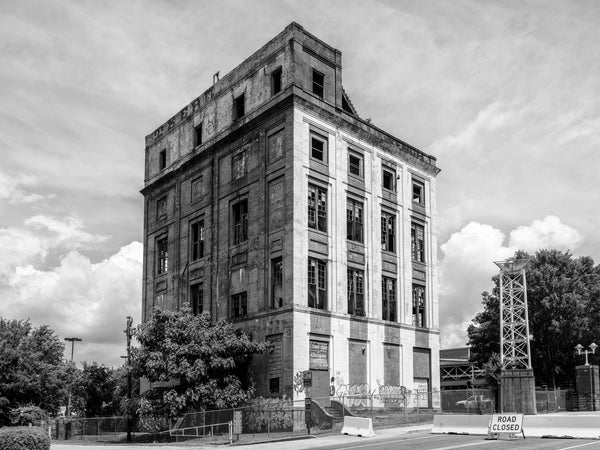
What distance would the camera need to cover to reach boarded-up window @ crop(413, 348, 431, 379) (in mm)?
48969

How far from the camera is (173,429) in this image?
40438 mm

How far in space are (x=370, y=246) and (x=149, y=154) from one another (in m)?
22.5

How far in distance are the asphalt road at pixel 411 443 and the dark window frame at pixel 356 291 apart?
1078cm

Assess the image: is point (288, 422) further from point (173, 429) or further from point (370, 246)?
point (370, 246)

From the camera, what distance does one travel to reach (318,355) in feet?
139

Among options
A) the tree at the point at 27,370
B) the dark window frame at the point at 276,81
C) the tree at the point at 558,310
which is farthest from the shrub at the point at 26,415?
the tree at the point at 558,310

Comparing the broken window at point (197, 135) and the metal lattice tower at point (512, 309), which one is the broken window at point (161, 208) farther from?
the metal lattice tower at point (512, 309)

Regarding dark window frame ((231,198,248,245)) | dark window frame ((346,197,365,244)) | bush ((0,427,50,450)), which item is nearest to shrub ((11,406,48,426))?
dark window frame ((231,198,248,245))

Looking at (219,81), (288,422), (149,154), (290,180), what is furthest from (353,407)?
(149,154)

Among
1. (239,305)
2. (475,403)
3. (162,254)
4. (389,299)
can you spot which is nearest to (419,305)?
(389,299)

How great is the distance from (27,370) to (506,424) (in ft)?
104

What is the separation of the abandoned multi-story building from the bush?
1801cm

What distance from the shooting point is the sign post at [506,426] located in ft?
96.3

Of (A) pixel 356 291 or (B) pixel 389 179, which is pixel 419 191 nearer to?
(B) pixel 389 179
